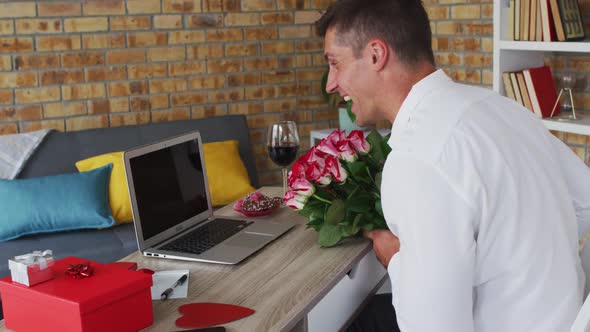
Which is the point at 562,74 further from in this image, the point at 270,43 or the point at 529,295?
the point at 529,295

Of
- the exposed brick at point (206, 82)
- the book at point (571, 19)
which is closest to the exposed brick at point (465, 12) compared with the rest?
the book at point (571, 19)

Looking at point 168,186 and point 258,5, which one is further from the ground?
point 258,5

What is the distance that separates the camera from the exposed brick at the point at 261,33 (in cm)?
420

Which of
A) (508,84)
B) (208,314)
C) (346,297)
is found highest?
(508,84)

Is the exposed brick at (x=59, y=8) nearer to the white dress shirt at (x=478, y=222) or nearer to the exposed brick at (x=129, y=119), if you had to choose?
the exposed brick at (x=129, y=119)

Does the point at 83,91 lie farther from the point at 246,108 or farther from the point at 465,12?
the point at 465,12

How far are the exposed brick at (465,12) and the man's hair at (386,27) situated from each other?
7.54 feet

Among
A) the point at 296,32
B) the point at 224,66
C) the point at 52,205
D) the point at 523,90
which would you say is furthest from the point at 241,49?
the point at 523,90

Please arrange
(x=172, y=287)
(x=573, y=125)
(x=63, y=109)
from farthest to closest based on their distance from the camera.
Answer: (x=63, y=109) < (x=573, y=125) < (x=172, y=287)

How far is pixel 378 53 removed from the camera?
1.51m

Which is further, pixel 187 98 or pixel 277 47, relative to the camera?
pixel 277 47

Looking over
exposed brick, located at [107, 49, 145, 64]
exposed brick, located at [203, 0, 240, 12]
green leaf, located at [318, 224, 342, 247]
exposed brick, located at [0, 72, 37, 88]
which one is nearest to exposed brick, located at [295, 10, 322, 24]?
exposed brick, located at [203, 0, 240, 12]

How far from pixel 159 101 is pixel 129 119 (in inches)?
7.9

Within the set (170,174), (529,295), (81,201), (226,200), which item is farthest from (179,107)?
(529,295)
